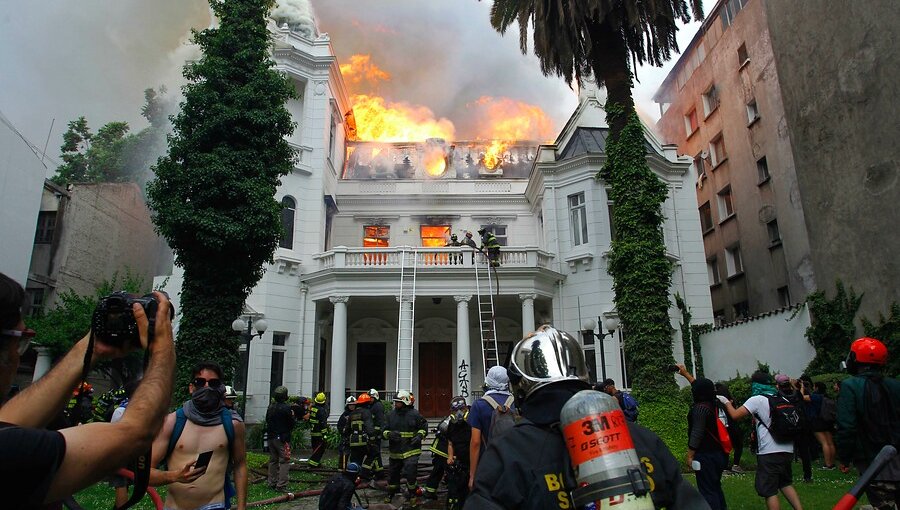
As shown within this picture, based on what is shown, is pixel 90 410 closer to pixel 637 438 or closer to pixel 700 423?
pixel 700 423

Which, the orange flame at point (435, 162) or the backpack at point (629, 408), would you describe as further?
the orange flame at point (435, 162)

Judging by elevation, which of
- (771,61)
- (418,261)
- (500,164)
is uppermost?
(771,61)

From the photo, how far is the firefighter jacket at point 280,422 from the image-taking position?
36.0 feet

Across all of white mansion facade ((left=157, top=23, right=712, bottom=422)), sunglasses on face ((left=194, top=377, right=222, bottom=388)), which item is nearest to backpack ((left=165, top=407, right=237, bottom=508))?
sunglasses on face ((left=194, top=377, right=222, bottom=388))

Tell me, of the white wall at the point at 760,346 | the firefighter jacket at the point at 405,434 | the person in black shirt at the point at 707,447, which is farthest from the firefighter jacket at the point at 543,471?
the white wall at the point at 760,346

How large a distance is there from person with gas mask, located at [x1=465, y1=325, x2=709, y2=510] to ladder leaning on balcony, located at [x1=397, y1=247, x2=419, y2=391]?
1815cm

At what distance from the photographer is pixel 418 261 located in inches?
867

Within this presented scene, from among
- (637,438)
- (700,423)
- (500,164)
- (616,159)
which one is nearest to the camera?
(637,438)

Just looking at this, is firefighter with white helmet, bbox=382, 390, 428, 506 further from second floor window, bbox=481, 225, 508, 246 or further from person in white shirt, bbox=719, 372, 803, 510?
second floor window, bbox=481, 225, 508, 246

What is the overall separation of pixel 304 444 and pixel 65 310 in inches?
477

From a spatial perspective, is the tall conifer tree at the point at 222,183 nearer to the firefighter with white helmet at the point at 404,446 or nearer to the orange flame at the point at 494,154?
the firefighter with white helmet at the point at 404,446

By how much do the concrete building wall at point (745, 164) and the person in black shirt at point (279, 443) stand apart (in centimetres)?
1989

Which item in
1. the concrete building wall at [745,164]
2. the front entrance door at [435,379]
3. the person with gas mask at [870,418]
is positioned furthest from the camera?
the front entrance door at [435,379]

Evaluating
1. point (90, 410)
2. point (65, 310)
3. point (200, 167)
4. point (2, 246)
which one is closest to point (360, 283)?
point (200, 167)
